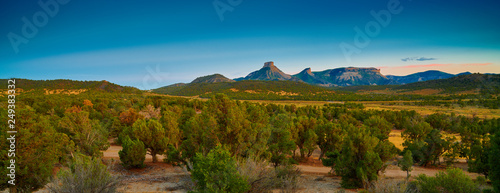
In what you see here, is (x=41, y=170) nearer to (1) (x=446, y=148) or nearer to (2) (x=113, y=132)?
(2) (x=113, y=132)

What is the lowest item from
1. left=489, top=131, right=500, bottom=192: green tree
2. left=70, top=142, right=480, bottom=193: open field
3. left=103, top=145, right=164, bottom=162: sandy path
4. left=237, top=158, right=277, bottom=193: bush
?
left=103, top=145, right=164, bottom=162: sandy path

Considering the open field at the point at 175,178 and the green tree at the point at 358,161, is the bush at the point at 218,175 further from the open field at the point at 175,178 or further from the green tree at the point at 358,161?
the green tree at the point at 358,161

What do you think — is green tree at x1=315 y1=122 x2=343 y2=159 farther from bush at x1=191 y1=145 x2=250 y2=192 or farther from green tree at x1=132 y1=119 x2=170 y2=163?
bush at x1=191 y1=145 x2=250 y2=192

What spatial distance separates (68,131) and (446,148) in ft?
136

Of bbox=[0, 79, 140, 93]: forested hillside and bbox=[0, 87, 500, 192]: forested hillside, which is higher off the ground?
bbox=[0, 79, 140, 93]: forested hillside

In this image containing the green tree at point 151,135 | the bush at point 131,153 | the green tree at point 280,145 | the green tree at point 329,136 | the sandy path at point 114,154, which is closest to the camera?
the bush at point 131,153

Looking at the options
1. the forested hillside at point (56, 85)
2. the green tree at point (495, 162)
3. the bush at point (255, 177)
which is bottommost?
the bush at point (255, 177)

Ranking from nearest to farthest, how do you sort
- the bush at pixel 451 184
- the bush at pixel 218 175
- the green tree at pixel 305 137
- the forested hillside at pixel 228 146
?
1. the bush at pixel 218 175
2. the forested hillside at pixel 228 146
3. the bush at pixel 451 184
4. the green tree at pixel 305 137

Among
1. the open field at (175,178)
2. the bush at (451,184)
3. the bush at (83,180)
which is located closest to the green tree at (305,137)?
the open field at (175,178)

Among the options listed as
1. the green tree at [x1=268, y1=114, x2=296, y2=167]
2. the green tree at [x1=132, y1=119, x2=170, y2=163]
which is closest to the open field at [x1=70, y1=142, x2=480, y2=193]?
the green tree at [x1=132, y1=119, x2=170, y2=163]

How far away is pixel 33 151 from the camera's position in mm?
12555

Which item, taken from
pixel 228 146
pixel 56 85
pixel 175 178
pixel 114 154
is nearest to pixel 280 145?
pixel 228 146

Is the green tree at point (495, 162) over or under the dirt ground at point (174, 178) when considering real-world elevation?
over

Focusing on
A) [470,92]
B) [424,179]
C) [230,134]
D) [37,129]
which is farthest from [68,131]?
[470,92]
